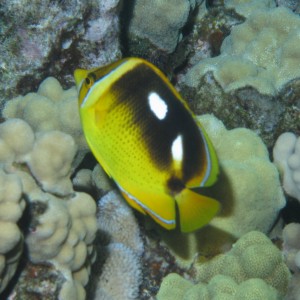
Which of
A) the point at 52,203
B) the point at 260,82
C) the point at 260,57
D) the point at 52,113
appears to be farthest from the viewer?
the point at 260,57

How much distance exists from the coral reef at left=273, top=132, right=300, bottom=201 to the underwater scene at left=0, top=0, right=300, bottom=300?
1cm

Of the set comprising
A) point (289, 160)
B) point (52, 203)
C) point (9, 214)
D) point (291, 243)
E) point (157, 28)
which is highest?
point (9, 214)

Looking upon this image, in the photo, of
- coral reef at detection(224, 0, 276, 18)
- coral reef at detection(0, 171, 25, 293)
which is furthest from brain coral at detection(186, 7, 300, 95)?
coral reef at detection(0, 171, 25, 293)

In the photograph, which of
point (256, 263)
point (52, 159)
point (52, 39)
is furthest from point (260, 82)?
point (52, 159)

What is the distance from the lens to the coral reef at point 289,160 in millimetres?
3299

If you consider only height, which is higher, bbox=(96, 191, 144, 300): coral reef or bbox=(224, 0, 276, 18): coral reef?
bbox=(224, 0, 276, 18): coral reef

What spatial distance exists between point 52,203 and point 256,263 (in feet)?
4.45

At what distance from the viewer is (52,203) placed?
8.06 feet

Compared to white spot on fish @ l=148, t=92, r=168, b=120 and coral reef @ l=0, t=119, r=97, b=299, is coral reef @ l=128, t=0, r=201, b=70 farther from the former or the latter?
white spot on fish @ l=148, t=92, r=168, b=120

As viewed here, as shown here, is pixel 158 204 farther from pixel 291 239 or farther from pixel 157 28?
pixel 157 28

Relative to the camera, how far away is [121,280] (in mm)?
3049

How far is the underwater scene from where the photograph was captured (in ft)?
5.91

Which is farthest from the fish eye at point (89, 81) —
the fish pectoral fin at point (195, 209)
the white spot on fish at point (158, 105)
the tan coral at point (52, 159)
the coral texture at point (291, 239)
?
the coral texture at point (291, 239)

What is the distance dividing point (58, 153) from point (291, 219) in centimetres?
223
